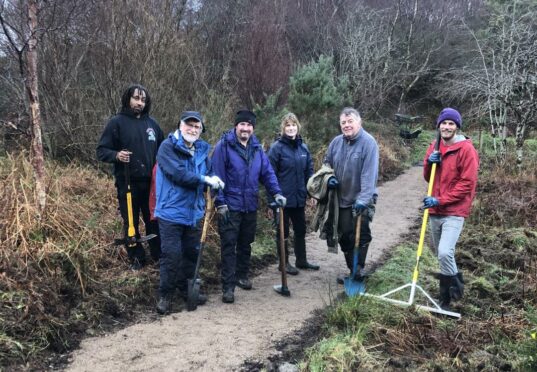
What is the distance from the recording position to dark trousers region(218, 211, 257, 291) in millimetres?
5191

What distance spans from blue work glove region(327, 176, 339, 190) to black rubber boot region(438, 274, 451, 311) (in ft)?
4.65

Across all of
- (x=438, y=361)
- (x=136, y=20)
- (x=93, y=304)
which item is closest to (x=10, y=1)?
(x=136, y=20)

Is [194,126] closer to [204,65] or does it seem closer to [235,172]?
[235,172]

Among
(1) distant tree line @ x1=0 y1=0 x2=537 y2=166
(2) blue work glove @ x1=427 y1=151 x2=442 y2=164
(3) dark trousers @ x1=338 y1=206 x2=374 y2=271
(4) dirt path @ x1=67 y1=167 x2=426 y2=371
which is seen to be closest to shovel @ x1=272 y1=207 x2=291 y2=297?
(4) dirt path @ x1=67 y1=167 x2=426 y2=371

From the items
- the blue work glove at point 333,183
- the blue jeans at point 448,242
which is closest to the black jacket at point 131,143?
the blue work glove at point 333,183

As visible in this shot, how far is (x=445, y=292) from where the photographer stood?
189 inches

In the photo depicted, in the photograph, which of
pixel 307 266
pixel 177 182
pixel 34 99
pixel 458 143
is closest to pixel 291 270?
pixel 307 266

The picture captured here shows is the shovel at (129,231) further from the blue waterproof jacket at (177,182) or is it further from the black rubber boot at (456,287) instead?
the black rubber boot at (456,287)

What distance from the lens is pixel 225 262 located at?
17.0 feet

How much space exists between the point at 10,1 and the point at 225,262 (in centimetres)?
481

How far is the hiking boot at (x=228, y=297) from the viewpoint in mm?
5121

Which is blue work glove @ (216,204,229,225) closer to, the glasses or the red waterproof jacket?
the glasses

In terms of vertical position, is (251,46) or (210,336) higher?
(251,46)

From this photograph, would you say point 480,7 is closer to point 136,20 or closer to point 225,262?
point 136,20
